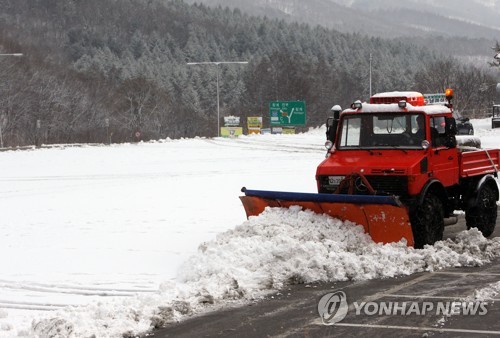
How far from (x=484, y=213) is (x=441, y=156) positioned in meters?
1.65

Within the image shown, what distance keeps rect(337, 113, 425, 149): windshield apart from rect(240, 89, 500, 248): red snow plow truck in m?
0.02

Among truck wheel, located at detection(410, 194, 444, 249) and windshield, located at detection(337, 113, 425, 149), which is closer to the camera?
truck wheel, located at detection(410, 194, 444, 249)

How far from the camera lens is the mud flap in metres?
10.6

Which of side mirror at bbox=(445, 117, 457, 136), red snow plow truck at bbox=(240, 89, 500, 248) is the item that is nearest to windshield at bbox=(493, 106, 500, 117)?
red snow plow truck at bbox=(240, 89, 500, 248)

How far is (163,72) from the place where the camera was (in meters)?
150

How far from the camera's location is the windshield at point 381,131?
11.9 meters

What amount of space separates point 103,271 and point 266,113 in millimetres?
112678

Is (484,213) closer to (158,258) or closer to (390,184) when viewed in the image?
(390,184)

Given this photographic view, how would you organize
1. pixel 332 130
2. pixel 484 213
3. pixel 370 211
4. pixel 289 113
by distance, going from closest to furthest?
pixel 370 211, pixel 332 130, pixel 484 213, pixel 289 113

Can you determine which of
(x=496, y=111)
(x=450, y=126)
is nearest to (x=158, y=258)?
(x=450, y=126)

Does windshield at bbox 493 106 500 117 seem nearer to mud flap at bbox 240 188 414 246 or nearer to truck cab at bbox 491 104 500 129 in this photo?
truck cab at bbox 491 104 500 129

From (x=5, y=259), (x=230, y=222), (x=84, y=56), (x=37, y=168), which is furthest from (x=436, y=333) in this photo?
(x=84, y=56)

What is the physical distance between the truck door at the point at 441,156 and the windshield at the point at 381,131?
25 centimetres

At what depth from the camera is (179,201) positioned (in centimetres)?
1980
